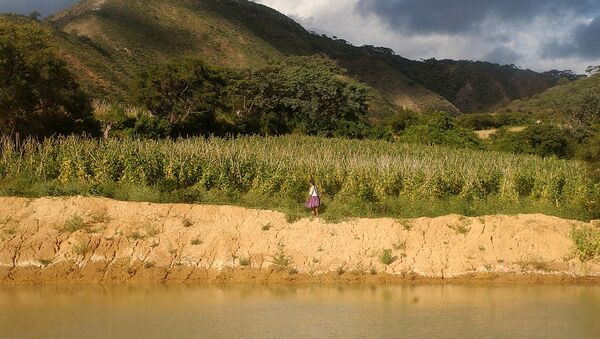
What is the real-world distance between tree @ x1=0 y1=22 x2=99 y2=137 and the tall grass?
8.92 feet

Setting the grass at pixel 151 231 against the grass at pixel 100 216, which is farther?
the grass at pixel 100 216

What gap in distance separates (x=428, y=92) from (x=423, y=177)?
8255cm

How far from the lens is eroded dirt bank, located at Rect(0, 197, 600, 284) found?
58.8ft

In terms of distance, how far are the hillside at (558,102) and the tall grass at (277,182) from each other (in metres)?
38.7

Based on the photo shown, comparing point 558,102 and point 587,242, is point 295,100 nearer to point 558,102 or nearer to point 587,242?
point 558,102

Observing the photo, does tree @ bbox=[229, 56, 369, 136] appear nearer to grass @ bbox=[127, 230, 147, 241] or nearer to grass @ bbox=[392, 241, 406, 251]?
grass @ bbox=[127, 230, 147, 241]

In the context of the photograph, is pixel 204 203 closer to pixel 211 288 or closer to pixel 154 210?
pixel 154 210

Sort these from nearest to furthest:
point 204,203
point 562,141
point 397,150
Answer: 1. point 204,203
2. point 397,150
3. point 562,141

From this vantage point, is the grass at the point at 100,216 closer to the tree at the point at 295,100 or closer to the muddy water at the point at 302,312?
the muddy water at the point at 302,312

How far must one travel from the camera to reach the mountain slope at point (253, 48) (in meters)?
74.9

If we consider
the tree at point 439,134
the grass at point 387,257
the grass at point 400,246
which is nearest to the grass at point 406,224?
the grass at point 400,246

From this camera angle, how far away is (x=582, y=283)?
17625 millimetres

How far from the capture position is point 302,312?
14.0 m

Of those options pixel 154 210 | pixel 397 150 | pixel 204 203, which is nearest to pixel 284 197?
pixel 204 203
